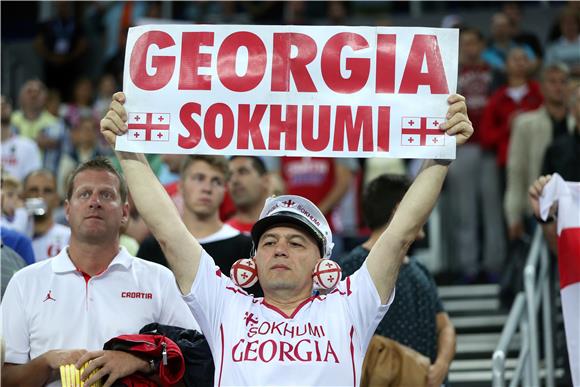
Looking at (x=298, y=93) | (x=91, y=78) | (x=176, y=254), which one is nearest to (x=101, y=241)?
(x=176, y=254)

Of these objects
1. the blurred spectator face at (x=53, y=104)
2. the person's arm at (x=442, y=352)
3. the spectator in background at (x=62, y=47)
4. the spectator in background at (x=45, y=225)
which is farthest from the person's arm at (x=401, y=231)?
the spectator in background at (x=62, y=47)

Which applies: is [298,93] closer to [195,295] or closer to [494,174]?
[195,295]

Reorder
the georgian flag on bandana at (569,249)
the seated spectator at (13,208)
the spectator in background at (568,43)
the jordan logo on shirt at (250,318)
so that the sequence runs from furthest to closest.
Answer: the spectator in background at (568,43), the seated spectator at (13,208), the georgian flag on bandana at (569,249), the jordan logo on shirt at (250,318)

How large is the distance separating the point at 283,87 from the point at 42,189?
4070 mm

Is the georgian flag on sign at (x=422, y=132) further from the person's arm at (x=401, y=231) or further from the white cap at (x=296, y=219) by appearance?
the white cap at (x=296, y=219)

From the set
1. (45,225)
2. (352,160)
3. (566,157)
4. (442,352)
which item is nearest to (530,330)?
Result: (442,352)

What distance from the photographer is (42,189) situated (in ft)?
30.9

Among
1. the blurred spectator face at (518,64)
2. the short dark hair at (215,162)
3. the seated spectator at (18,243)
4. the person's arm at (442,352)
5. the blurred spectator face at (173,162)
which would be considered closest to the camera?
the person's arm at (442,352)

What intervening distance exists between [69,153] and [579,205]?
7.54 meters

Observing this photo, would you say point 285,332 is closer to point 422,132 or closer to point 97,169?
point 422,132

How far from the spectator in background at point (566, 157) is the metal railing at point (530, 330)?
0.65 m

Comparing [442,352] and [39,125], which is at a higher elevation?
[39,125]

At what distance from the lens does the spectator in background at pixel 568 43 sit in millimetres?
12719

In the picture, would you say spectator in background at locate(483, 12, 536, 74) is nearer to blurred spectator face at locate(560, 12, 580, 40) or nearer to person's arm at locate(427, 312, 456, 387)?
blurred spectator face at locate(560, 12, 580, 40)
